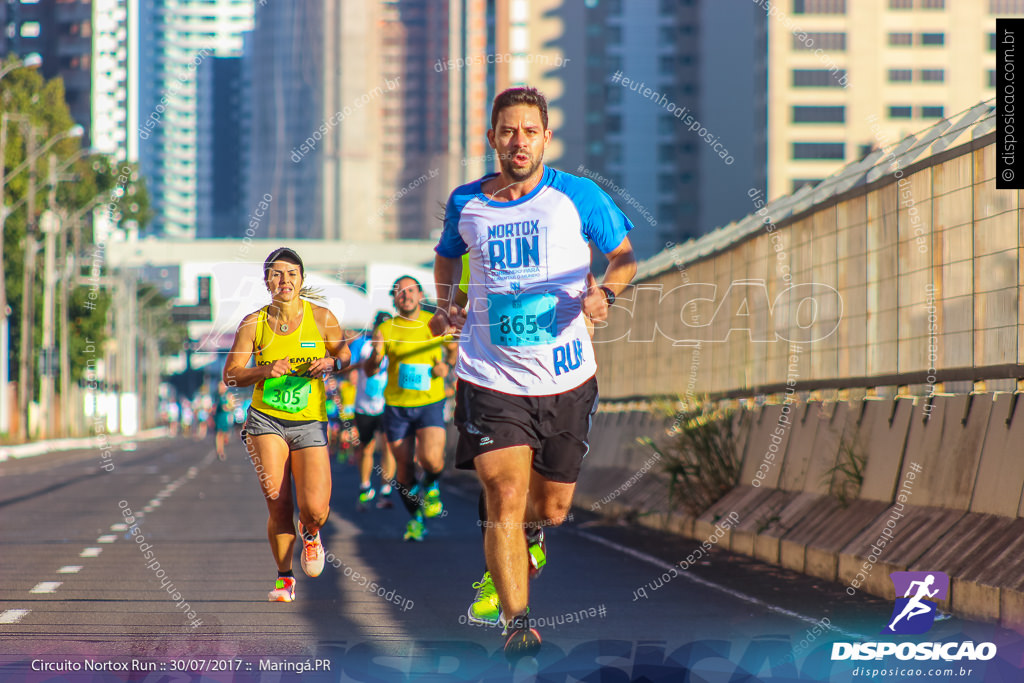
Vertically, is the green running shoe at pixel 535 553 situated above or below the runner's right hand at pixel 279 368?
below

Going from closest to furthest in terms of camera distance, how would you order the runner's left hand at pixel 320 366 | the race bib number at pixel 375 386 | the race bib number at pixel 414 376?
the runner's left hand at pixel 320 366 < the race bib number at pixel 414 376 < the race bib number at pixel 375 386

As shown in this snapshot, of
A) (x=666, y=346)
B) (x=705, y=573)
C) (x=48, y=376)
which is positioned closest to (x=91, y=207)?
(x=48, y=376)

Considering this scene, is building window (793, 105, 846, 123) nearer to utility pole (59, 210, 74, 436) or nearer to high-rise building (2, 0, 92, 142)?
utility pole (59, 210, 74, 436)

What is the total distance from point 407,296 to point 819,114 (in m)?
107

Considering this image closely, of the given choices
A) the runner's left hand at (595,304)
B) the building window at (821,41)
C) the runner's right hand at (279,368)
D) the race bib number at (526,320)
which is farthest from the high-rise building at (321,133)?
the runner's left hand at (595,304)

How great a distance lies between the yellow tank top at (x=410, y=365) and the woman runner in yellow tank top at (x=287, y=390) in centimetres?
Answer: 466

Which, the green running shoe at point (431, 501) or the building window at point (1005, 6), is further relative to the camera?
the building window at point (1005, 6)

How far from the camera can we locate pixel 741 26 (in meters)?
137

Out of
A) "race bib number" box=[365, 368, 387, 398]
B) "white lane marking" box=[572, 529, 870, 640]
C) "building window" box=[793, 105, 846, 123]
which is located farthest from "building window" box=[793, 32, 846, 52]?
"white lane marking" box=[572, 529, 870, 640]

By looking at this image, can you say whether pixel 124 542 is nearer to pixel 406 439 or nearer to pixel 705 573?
pixel 406 439

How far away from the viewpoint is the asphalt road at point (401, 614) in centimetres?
735

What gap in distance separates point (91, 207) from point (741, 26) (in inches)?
2967

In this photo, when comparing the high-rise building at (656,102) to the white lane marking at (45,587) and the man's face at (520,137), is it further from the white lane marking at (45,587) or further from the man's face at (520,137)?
the man's face at (520,137)

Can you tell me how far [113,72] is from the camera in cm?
15975
